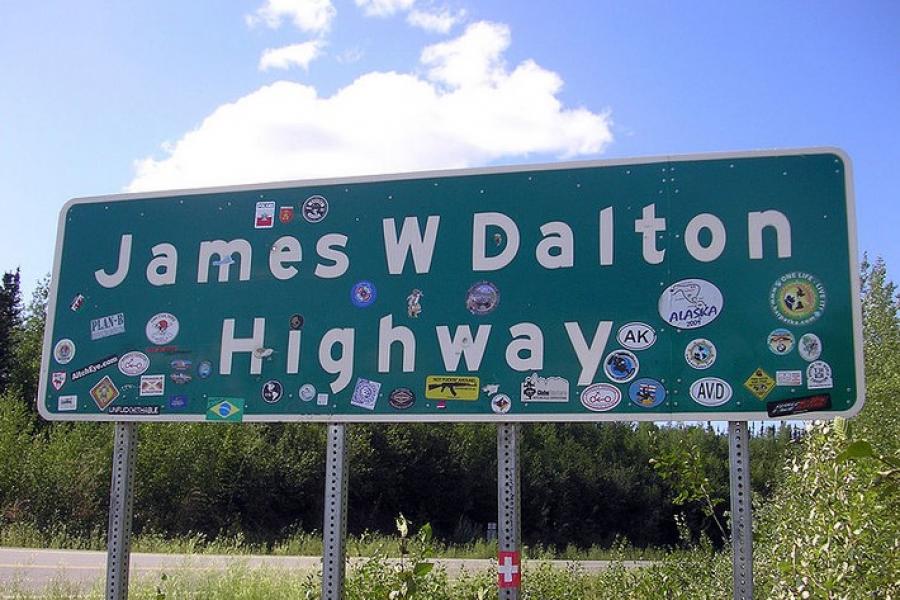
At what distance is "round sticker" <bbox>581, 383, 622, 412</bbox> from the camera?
4023 millimetres

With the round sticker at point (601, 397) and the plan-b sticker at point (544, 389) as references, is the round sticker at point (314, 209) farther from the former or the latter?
the round sticker at point (601, 397)

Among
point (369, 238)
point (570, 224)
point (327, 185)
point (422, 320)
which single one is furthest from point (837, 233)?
point (327, 185)

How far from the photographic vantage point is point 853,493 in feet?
13.7

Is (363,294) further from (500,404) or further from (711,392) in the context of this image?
(711,392)

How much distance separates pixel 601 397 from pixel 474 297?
0.81 metres

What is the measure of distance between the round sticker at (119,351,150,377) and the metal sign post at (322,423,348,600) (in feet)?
4.02

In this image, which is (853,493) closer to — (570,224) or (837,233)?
(837,233)

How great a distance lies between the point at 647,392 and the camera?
3.98m

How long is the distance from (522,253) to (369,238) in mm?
845

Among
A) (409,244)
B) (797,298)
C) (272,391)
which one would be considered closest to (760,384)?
(797,298)

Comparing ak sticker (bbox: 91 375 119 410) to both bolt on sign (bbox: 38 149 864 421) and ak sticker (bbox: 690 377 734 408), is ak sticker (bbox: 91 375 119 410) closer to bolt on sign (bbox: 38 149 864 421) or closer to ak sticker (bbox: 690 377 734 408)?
bolt on sign (bbox: 38 149 864 421)

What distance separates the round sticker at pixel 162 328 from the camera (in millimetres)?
4812

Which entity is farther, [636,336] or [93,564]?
[93,564]

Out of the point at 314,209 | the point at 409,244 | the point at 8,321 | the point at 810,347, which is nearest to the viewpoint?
the point at 810,347
